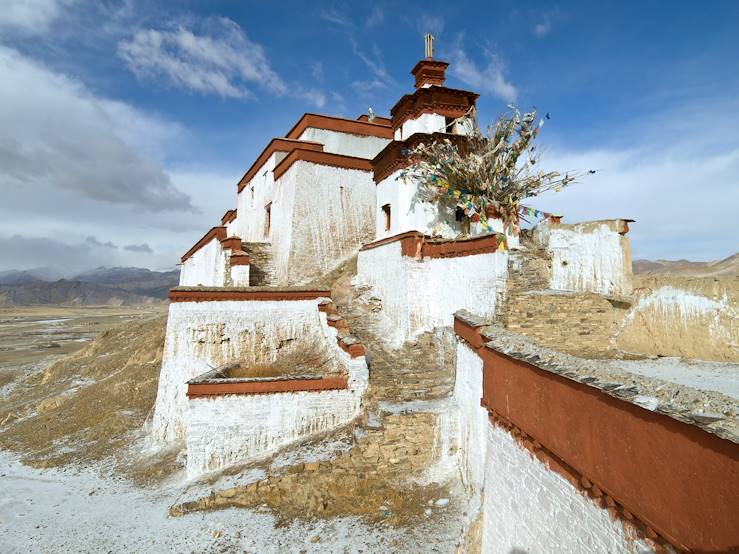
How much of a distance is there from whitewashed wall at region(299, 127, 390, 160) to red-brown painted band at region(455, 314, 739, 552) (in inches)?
620

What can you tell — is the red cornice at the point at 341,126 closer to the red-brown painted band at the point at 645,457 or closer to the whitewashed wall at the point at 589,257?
the whitewashed wall at the point at 589,257

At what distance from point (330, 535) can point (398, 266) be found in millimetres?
6279

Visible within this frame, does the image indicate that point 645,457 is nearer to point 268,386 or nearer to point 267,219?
point 268,386

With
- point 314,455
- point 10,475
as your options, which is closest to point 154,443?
point 10,475

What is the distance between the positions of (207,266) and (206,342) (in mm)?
10590

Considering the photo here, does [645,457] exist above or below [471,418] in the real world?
above

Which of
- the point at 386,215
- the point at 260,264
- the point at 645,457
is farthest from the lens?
the point at 260,264

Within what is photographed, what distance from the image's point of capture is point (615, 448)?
2.94 meters

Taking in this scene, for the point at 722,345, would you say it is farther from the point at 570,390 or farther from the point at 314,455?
the point at 314,455

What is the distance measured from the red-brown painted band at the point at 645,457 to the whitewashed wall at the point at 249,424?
4485 millimetres

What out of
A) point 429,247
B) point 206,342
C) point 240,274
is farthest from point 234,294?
point 429,247

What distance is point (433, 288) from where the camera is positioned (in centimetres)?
1052

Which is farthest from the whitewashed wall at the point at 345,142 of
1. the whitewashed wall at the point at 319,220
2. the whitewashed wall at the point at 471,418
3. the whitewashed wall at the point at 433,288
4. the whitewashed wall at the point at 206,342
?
the whitewashed wall at the point at 471,418

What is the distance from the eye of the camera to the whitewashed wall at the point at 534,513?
122 inches
